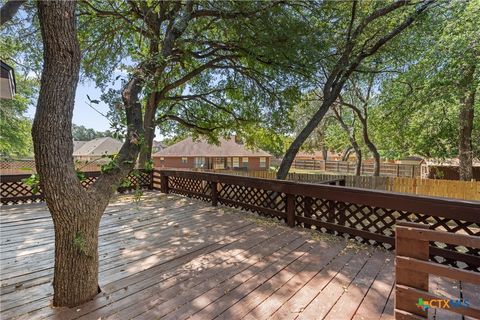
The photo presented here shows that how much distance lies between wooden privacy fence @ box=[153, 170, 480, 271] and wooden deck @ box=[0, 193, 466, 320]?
305mm

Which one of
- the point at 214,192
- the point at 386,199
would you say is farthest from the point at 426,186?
the point at 214,192

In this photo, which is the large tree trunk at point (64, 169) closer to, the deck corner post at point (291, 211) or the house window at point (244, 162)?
the deck corner post at point (291, 211)

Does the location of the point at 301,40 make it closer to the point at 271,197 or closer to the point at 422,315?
the point at 271,197

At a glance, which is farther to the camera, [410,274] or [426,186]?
[426,186]

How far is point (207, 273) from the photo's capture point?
9.50 feet

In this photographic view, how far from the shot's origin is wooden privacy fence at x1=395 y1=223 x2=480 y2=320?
63.0 inches

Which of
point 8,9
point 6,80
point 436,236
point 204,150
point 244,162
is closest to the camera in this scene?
point 436,236

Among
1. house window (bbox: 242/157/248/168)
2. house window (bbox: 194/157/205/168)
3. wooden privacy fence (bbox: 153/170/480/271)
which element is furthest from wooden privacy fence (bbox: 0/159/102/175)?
house window (bbox: 242/157/248/168)

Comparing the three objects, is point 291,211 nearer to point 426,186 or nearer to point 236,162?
point 426,186

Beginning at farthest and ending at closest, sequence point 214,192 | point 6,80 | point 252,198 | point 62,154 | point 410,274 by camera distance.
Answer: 1. point 214,192
2. point 252,198
3. point 6,80
4. point 62,154
5. point 410,274

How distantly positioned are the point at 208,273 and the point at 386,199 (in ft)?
8.36

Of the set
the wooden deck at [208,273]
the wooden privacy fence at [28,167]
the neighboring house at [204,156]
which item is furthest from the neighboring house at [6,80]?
the neighboring house at [204,156]

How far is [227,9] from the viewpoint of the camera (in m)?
5.24

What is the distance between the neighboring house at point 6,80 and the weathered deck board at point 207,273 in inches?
84.8
